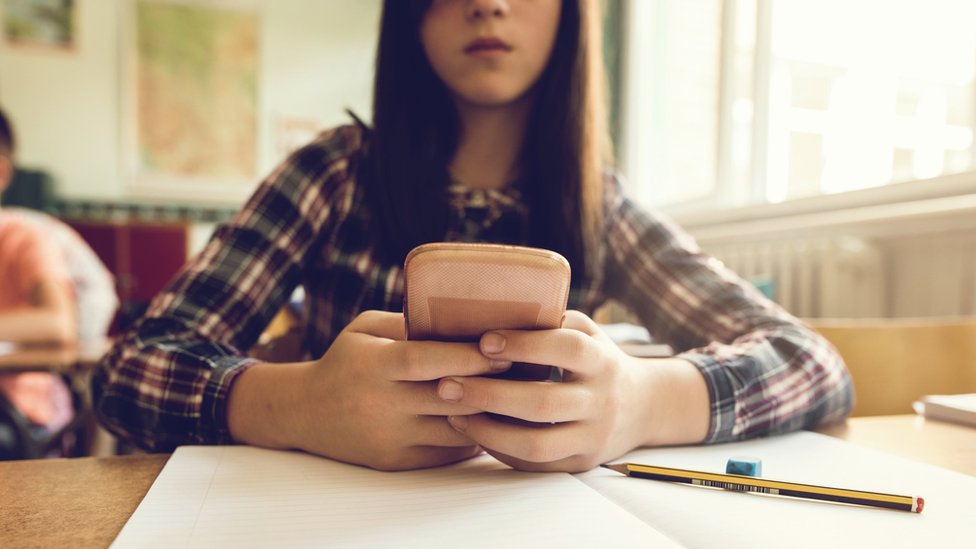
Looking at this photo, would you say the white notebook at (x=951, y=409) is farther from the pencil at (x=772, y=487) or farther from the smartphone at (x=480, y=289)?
the smartphone at (x=480, y=289)

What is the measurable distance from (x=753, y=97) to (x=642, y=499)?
195 cm

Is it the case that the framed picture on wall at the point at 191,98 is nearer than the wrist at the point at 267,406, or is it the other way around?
the wrist at the point at 267,406

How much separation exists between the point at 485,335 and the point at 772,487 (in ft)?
0.65

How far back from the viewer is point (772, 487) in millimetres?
403

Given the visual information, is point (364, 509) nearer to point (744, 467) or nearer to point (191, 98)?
point (744, 467)

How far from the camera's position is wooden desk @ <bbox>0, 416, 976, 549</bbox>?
32 cm

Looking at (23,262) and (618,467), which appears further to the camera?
(23,262)

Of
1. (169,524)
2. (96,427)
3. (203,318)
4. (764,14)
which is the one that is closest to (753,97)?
(764,14)

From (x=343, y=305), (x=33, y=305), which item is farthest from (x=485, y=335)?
(x=33, y=305)

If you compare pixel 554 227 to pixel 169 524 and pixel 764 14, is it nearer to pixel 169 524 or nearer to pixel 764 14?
pixel 169 524

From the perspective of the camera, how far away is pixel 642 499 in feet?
1.27

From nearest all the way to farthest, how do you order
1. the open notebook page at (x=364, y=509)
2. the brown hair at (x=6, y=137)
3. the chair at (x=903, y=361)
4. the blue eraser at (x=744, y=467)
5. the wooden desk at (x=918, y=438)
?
the open notebook page at (x=364, y=509)
the blue eraser at (x=744, y=467)
the wooden desk at (x=918, y=438)
the chair at (x=903, y=361)
the brown hair at (x=6, y=137)

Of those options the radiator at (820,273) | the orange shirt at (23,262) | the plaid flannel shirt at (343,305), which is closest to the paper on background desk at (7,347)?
the orange shirt at (23,262)

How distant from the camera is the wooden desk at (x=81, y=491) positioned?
1.06 ft
